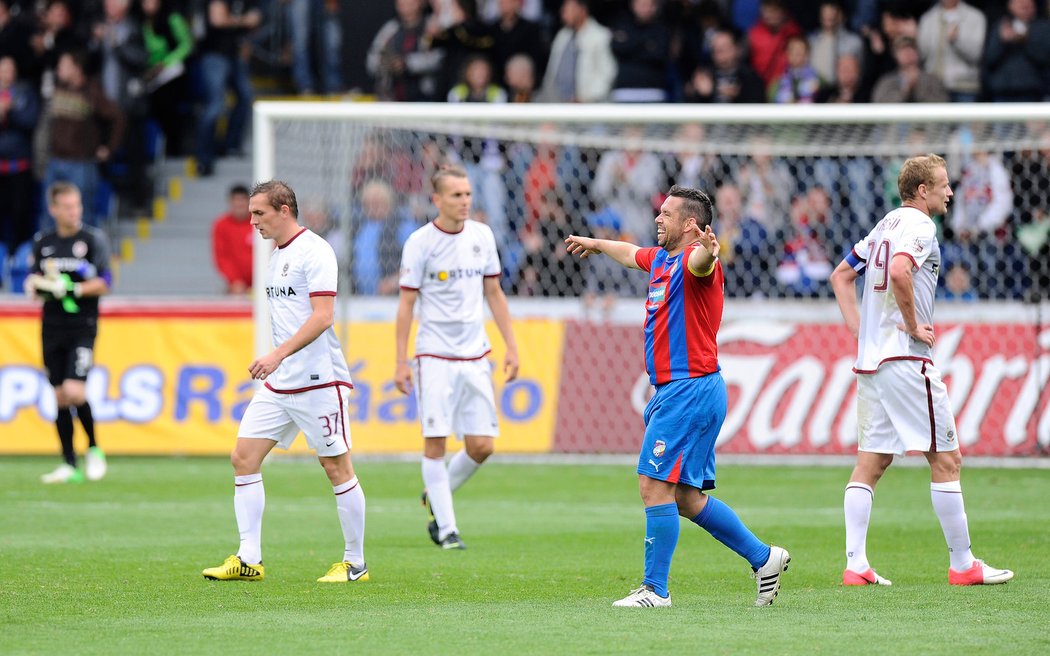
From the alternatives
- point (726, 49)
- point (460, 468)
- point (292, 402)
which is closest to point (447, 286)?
point (460, 468)

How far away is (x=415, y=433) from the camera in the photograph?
666 inches

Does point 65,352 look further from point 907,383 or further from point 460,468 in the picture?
point 907,383

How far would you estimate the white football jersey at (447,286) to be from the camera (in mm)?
11094

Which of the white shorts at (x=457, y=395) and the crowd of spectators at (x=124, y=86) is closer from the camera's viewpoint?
the white shorts at (x=457, y=395)

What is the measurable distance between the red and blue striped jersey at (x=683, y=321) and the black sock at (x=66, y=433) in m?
8.46

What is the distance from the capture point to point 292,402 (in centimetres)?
896

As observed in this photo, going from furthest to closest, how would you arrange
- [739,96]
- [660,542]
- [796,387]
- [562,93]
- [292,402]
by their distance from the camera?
1. [562,93]
2. [739,96]
3. [796,387]
4. [292,402]
5. [660,542]

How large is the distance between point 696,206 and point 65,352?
28.1ft

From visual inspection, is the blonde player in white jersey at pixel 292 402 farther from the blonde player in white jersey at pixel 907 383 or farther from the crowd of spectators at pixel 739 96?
the crowd of spectators at pixel 739 96

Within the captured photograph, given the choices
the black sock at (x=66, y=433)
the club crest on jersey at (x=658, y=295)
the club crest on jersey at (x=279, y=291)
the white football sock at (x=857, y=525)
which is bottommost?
the black sock at (x=66, y=433)

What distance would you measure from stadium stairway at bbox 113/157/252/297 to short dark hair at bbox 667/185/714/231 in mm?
14254

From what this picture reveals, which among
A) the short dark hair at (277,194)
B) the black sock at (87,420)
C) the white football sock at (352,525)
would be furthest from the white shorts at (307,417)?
the black sock at (87,420)

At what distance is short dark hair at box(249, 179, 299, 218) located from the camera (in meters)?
8.86

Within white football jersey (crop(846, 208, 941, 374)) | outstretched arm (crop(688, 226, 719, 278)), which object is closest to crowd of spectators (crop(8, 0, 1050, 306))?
white football jersey (crop(846, 208, 941, 374))
